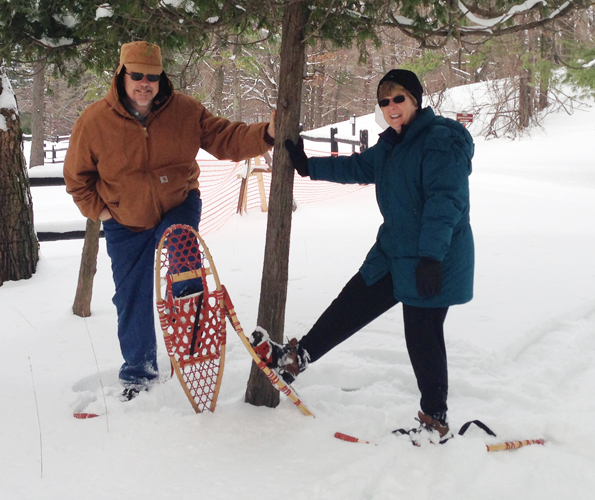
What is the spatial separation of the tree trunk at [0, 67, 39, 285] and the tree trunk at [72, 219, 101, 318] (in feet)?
4.49

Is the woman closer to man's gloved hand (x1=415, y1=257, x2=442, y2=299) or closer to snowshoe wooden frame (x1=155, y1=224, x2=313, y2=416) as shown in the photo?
man's gloved hand (x1=415, y1=257, x2=442, y2=299)

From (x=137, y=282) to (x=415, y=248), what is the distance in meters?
1.64

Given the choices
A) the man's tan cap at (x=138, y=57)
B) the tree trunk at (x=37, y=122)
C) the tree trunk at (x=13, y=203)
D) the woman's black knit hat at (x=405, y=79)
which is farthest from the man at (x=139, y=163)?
the tree trunk at (x=37, y=122)

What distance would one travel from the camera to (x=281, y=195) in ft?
9.87

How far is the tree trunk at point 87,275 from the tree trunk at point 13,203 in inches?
53.8

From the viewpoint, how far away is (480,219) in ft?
28.6

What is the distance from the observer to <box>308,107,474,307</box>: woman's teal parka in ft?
8.09

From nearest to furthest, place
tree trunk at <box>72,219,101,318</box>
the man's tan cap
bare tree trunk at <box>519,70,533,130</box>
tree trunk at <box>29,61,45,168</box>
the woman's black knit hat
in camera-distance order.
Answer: the woman's black knit hat, the man's tan cap, tree trunk at <box>72,219,101,318</box>, tree trunk at <box>29,61,45,168</box>, bare tree trunk at <box>519,70,533,130</box>

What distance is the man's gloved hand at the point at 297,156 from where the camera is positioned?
9.59 ft

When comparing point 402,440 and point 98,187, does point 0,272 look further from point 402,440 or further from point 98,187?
point 402,440

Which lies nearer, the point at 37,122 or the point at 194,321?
the point at 194,321

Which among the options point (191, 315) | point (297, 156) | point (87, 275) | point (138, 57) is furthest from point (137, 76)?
point (87, 275)

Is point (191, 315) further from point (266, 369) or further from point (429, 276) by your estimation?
point (429, 276)

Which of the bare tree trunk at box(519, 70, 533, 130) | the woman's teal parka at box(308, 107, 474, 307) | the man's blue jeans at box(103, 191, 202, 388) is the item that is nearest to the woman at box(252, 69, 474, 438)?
the woman's teal parka at box(308, 107, 474, 307)
